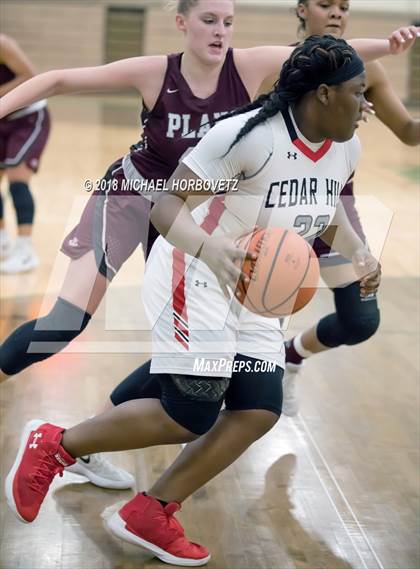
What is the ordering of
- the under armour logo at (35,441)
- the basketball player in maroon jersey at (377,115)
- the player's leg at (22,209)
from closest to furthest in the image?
the under armour logo at (35,441) < the basketball player in maroon jersey at (377,115) < the player's leg at (22,209)

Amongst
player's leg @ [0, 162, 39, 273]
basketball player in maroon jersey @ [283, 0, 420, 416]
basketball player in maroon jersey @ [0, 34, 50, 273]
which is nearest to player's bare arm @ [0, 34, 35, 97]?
basketball player in maroon jersey @ [0, 34, 50, 273]

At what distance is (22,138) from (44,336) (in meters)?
3.14

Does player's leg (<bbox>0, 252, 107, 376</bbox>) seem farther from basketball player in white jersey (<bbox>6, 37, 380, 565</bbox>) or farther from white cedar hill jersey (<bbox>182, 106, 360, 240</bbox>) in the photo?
white cedar hill jersey (<bbox>182, 106, 360, 240</bbox>)

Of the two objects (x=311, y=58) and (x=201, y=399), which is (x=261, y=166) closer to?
(x=311, y=58)

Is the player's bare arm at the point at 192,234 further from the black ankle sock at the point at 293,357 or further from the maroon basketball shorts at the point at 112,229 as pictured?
the black ankle sock at the point at 293,357

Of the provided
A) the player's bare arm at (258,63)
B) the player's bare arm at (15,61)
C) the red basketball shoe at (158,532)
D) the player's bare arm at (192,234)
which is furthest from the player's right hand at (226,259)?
the player's bare arm at (15,61)

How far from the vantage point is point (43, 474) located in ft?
9.64

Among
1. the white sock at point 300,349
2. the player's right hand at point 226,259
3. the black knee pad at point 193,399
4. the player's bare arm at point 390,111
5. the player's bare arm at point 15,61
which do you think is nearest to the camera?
the player's right hand at point 226,259

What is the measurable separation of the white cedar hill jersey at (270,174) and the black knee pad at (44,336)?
72cm

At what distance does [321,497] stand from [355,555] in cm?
40

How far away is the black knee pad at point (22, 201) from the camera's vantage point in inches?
251

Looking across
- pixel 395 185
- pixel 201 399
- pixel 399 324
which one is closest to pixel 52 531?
pixel 201 399

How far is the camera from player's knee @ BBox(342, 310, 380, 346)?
374 cm

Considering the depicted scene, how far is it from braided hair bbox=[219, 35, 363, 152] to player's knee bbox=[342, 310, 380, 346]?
1.27 meters
